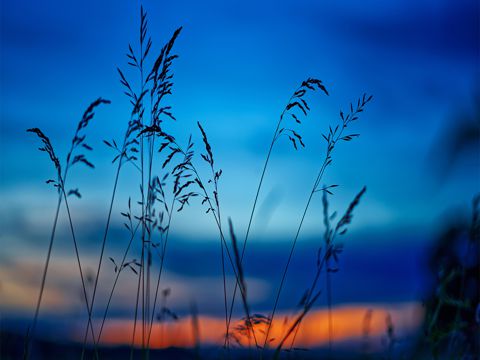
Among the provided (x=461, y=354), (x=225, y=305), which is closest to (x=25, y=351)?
(x=225, y=305)

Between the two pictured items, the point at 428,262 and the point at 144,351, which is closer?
the point at 144,351

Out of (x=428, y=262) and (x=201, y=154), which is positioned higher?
(x=428, y=262)

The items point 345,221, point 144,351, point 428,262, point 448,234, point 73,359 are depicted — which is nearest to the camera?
point 345,221

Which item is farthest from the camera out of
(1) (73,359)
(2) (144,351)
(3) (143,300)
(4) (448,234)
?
(4) (448,234)

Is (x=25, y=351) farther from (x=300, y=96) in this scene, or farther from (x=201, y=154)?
(x=300, y=96)

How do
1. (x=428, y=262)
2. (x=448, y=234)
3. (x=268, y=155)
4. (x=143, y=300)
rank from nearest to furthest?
(x=143, y=300), (x=268, y=155), (x=448, y=234), (x=428, y=262)

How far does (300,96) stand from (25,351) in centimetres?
183

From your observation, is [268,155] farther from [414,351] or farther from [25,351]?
[25,351]

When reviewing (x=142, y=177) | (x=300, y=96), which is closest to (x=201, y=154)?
(x=142, y=177)

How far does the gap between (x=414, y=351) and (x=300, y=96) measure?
1425 mm

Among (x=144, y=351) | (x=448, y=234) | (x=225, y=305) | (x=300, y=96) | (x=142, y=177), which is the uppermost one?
(x=448, y=234)

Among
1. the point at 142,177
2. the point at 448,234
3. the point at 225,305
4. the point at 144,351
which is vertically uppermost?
the point at 448,234

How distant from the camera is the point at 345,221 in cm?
241

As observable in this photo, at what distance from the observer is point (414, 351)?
10.4 feet
